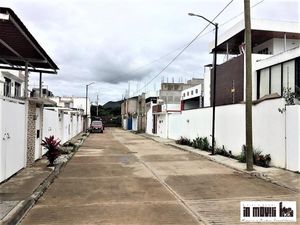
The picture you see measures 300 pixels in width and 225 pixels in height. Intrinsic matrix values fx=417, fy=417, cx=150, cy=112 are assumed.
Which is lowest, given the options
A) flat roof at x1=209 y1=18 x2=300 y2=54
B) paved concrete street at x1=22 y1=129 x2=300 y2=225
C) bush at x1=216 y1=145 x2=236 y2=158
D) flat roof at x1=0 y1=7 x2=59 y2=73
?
paved concrete street at x1=22 y1=129 x2=300 y2=225

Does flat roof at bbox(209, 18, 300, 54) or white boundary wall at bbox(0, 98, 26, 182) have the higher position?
flat roof at bbox(209, 18, 300, 54)

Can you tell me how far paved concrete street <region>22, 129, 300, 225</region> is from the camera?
8289mm

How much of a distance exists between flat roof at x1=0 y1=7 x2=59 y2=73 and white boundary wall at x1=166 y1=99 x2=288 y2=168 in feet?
30.1

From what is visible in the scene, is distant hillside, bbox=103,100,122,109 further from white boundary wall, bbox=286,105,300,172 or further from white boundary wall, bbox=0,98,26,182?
white boundary wall, bbox=286,105,300,172

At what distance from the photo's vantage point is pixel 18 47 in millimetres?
14023

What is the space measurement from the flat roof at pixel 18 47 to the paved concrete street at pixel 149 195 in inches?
175

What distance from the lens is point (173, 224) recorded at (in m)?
7.73

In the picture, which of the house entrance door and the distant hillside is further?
the distant hillside

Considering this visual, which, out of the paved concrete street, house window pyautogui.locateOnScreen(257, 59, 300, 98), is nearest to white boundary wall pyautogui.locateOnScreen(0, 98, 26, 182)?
the paved concrete street

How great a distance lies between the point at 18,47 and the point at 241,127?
11.8 meters

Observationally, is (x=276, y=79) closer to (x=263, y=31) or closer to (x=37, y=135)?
(x=263, y=31)

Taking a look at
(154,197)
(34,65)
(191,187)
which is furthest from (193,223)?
(34,65)

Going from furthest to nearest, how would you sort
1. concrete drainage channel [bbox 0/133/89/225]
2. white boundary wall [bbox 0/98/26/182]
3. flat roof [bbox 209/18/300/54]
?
flat roof [bbox 209/18/300/54] < white boundary wall [bbox 0/98/26/182] < concrete drainage channel [bbox 0/133/89/225]

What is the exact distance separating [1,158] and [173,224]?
20.0 ft
